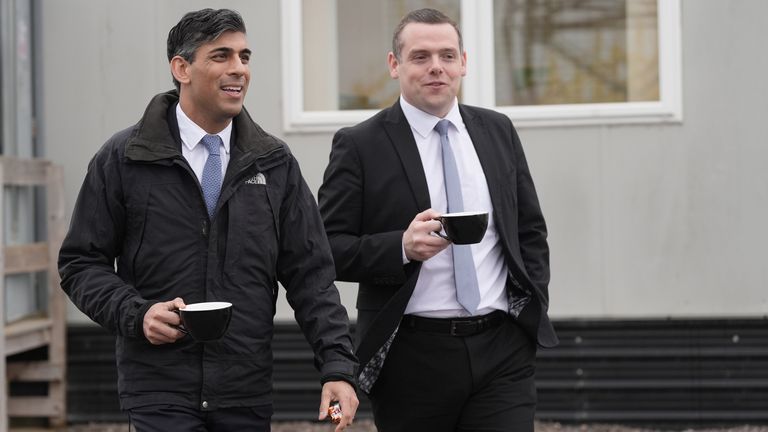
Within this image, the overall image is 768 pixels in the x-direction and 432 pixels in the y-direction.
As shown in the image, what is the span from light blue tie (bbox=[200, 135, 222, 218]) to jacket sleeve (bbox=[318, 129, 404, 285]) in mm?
808

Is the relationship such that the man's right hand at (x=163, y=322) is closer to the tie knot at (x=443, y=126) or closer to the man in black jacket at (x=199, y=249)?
the man in black jacket at (x=199, y=249)

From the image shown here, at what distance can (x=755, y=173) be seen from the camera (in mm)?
7914

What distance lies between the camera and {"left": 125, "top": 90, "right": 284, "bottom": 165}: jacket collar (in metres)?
3.90

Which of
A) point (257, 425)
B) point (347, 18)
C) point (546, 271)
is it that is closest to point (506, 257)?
point (546, 271)

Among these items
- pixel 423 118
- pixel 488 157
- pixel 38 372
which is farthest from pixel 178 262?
pixel 38 372

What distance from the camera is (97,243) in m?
3.91

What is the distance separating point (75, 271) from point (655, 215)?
192 inches

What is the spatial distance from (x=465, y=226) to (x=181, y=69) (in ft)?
3.45

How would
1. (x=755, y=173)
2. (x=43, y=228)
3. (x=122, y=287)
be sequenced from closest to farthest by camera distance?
(x=122, y=287) < (x=755, y=173) < (x=43, y=228)

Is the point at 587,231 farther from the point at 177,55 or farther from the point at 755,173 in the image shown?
the point at 177,55

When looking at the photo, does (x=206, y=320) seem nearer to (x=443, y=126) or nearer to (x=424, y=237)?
(x=424, y=237)

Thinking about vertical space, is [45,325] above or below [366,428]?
above

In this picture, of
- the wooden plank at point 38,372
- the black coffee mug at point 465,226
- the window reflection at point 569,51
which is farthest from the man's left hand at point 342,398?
the wooden plank at point 38,372

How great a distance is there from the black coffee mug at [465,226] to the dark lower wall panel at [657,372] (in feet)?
13.3
